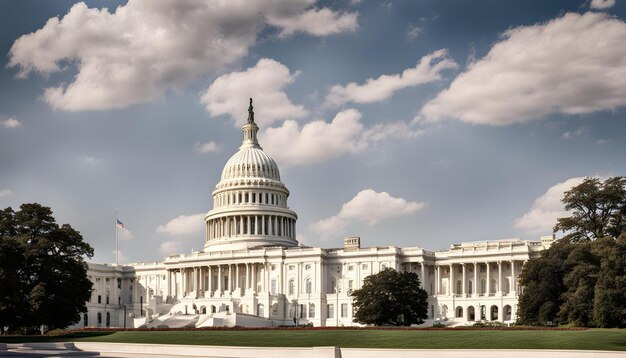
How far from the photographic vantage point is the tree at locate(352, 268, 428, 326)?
5177 inches

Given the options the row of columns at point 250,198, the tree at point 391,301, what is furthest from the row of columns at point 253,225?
the tree at point 391,301

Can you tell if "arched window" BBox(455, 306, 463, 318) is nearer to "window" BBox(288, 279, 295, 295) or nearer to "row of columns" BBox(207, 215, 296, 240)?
"window" BBox(288, 279, 295, 295)

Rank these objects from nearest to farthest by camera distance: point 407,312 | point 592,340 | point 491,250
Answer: point 592,340 < point 407,312 < point 491,250

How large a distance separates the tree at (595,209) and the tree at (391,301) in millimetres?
22190

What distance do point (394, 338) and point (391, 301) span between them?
47.2 m

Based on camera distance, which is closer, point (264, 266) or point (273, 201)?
point (264, 266)

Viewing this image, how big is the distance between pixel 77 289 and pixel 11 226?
34.9 ft

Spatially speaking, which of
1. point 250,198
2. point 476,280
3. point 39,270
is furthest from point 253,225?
point 39,270

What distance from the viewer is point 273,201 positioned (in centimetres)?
19900

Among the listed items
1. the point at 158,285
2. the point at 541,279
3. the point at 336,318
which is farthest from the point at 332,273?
the point at 541,279

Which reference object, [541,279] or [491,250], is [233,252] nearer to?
[491,250]

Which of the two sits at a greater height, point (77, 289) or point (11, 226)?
point (11, 226)

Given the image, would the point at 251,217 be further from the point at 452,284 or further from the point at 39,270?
the point at 39,270

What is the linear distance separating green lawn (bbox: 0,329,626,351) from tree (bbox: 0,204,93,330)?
524 cm
